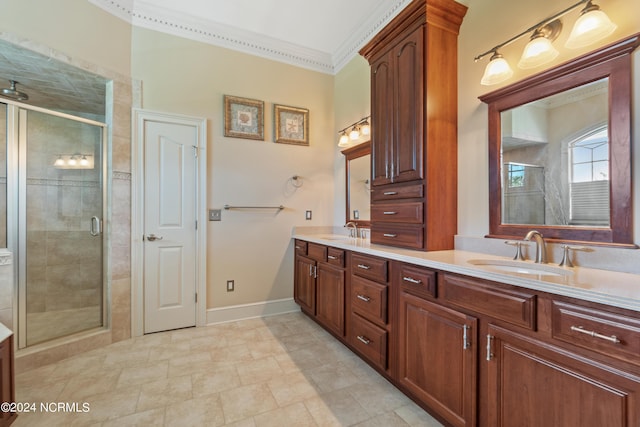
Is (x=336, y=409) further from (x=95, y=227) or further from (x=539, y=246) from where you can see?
(x=95, y=227)

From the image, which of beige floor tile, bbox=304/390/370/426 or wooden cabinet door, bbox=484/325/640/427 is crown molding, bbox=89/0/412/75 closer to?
wooden cabinet door, bbox=484/325/640/427

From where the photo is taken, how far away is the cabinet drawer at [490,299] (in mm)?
1098

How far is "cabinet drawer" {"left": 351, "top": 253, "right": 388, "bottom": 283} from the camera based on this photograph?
6.10ft

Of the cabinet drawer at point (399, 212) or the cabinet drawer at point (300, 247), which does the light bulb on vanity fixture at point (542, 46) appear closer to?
the cabinet drawer at point (399, 212)

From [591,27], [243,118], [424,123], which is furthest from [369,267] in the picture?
[243,118]

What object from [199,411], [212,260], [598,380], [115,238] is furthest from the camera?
[212,260]

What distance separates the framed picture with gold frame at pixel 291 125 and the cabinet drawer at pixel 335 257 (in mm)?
1455

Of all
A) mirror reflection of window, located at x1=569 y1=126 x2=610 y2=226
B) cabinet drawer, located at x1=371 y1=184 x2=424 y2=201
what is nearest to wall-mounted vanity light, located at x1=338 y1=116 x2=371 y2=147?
cabinet drawer, located at x1=371 y1=184 x2=424 y2=201

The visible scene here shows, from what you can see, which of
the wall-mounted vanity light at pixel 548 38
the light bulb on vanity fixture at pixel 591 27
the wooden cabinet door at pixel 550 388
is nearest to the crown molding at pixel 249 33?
the wall-mounted vanity light at pixel 548 38

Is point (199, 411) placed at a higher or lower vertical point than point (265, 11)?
lower

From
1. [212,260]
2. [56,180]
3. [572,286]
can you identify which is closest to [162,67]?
[56,180]

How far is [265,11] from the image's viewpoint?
8.78 ft

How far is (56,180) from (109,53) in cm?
119

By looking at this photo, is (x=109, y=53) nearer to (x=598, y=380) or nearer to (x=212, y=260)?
(x=212, y=260)
